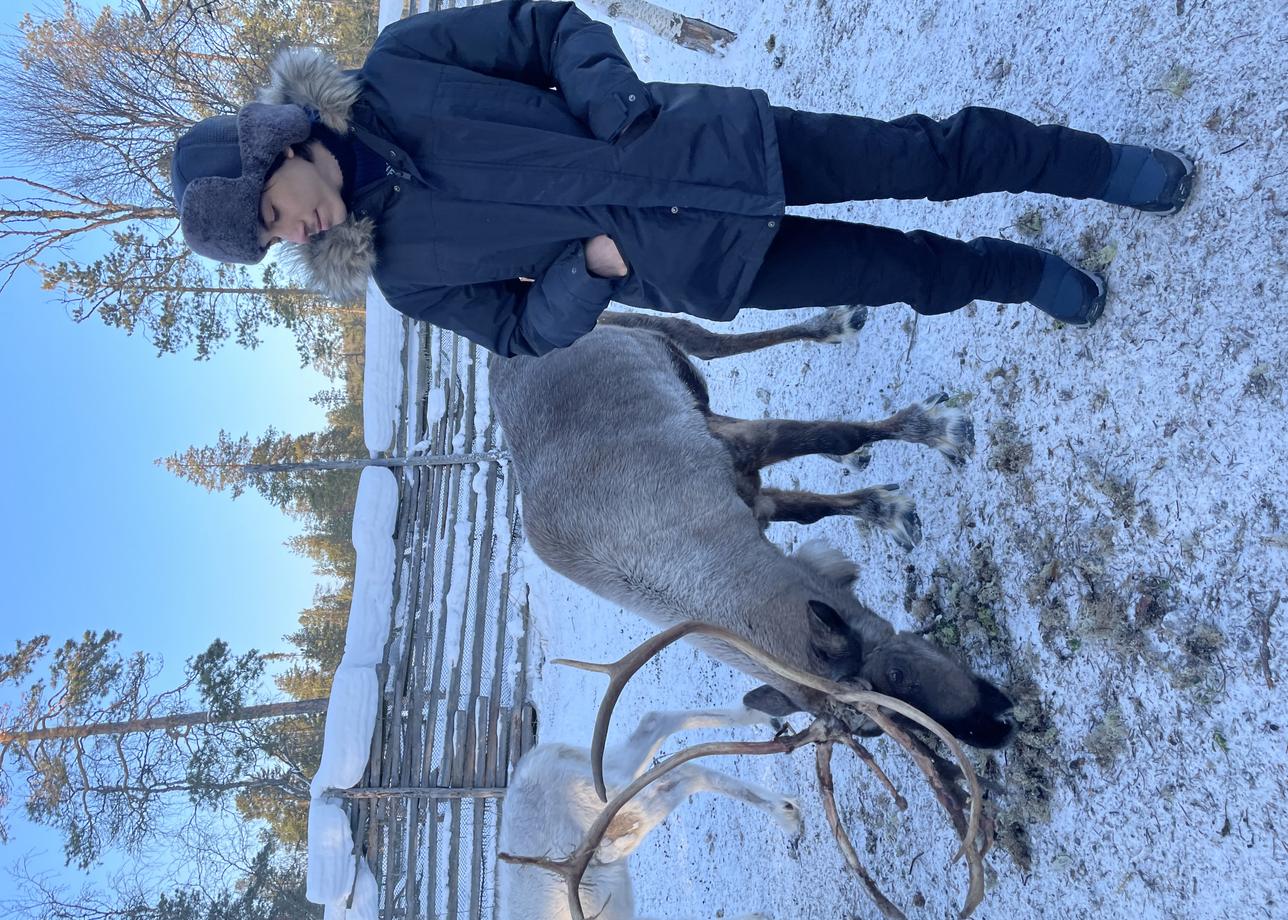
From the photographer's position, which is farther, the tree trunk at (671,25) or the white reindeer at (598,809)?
the tree trunk at (671,25)

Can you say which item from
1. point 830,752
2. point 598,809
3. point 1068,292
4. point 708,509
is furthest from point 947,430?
point 598,809

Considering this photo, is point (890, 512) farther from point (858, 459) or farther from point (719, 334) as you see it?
point (719, 334)

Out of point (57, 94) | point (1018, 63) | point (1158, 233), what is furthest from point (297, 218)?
point (57, 94)

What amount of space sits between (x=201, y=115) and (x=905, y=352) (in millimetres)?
8631

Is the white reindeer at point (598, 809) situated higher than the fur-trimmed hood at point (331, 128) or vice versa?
the fur-trimmed hood at point (331, 128)

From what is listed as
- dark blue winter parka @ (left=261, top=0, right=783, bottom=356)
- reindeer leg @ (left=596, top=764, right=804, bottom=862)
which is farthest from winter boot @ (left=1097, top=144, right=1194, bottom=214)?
reindeer leg @ (left=596, top=764, right=804, bottom=862)

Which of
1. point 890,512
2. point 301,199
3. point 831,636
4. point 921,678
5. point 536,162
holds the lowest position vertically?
point 921,678

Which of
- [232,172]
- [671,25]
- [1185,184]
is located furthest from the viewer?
[671,25]

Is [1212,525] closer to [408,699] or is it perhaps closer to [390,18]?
[408,699]

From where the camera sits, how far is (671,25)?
19.4 feet

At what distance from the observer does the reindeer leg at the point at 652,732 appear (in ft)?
14.5

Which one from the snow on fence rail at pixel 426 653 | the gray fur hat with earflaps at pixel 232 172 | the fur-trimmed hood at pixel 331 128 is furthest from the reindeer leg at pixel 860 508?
the snow on fence rail at pixel 426 653

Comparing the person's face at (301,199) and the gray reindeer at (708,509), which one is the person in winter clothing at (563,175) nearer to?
the person's face at (301,199)

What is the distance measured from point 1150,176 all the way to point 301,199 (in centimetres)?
249
